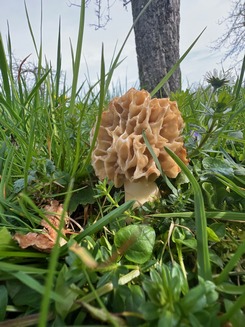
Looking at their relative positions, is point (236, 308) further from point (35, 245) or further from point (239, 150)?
point (239, 150)

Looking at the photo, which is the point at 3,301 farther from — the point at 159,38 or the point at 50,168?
the point at 159,38

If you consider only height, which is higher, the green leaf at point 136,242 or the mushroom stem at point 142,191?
the mushroom stem at point 142,191

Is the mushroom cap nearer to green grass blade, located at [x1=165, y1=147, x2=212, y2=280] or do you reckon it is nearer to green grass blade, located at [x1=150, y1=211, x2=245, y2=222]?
green grass blade, located at [x1=150, y1=211, x2=245, y2=222]

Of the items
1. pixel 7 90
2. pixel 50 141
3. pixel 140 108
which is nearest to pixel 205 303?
pixel 140 108

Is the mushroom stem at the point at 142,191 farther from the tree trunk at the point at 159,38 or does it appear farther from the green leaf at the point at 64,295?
the tree trunk at the point at 159,38

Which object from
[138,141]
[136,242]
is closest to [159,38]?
[138,141]

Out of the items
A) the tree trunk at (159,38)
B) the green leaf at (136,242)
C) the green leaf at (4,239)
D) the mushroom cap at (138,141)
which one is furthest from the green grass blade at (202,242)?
the tree trunk at (159,38)
